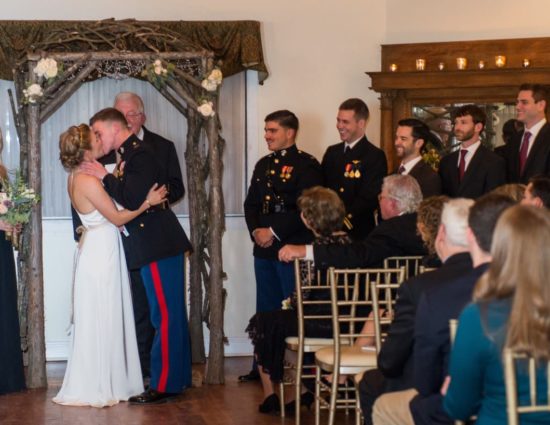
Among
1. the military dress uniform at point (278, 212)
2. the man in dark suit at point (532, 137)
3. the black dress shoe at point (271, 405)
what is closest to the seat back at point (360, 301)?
the black dress shoe at point (271, 405)

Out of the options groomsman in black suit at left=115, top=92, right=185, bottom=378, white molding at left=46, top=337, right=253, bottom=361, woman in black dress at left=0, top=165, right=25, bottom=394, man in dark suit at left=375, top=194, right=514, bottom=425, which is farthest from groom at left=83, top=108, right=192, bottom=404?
man in dark suit at left=375, top=194, right=514, bottom=425

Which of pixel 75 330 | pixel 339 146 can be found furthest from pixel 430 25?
pixel 75 330

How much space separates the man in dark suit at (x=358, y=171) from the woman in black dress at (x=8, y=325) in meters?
2.12

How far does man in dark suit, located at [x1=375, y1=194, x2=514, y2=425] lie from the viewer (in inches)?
126

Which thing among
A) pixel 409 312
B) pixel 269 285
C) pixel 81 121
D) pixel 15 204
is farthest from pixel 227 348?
pixel 409 312

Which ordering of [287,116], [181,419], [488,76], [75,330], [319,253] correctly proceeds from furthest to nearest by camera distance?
[488,76] < [287,116] < [75,330] < [181,419] < [319,253]

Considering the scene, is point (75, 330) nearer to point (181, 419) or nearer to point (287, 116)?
point (181, 419)

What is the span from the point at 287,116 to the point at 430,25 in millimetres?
1696

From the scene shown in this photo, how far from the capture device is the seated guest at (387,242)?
532cm

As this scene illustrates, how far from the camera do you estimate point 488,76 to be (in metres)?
7.57

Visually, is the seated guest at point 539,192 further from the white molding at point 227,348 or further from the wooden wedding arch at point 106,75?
the white molding at point 227,348

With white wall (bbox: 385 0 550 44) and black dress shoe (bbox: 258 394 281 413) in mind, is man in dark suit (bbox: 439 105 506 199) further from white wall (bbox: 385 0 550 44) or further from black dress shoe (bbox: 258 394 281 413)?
black dress shoe (bbox: 258 394 281 413)

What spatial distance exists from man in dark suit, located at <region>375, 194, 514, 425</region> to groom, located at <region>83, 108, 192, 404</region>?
120 inches

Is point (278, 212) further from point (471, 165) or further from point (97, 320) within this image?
point (97, 320)
